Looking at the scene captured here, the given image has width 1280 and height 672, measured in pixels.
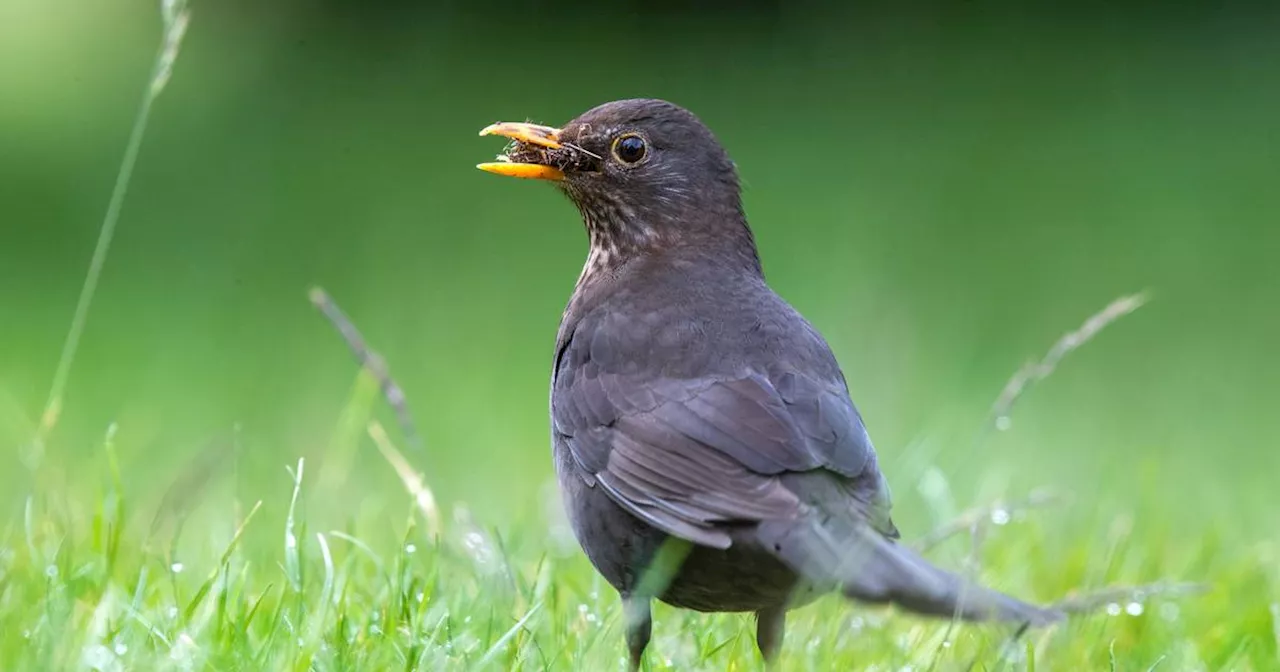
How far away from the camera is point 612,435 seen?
4.05 m

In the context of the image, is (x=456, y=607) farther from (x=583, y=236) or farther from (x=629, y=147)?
(x=583, y=236)

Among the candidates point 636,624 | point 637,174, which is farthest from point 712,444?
point 637,174

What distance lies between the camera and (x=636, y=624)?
3.98m

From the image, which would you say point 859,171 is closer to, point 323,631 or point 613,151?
point 613,151

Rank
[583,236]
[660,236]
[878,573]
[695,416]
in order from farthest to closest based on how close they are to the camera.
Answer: [583,236] < [660,236] < [695,416] < [878,573]

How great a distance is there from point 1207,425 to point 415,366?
12.9ft

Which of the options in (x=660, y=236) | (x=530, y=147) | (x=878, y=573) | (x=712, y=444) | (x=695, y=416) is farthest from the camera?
(x=530, y=147)

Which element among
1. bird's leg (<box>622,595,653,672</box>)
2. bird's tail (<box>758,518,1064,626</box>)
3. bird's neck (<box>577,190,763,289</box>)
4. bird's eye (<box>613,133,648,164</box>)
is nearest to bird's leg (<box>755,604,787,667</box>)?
A: bird's leg (<box>622,595,653,672</box>)

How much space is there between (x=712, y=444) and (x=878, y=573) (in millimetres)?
595

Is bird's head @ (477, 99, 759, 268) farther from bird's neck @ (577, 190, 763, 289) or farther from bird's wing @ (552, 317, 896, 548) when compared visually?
bird's wing @ (552, 317, 896, 548)

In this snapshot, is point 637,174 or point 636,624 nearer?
point 636,624

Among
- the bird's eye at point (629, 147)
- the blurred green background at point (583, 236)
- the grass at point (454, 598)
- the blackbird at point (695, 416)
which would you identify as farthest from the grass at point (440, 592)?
the bird's eye at point (629, 147)

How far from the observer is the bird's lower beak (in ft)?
15.6

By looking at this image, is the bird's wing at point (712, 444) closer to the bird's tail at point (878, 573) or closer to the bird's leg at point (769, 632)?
the bird's tail at point (878, 573)
